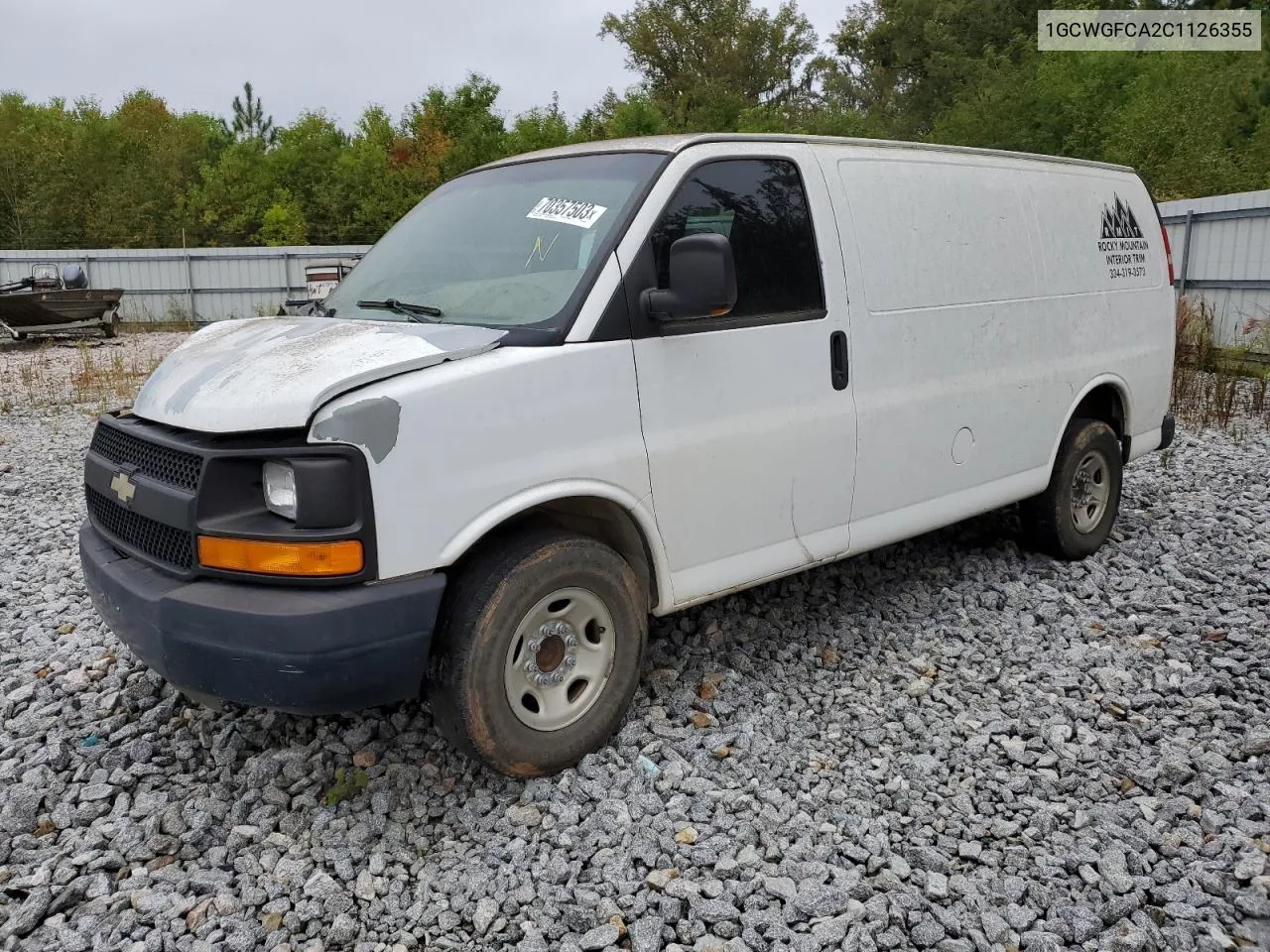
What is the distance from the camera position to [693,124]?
34.7 meters

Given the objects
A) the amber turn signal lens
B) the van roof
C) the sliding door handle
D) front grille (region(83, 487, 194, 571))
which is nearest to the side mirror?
the van roof

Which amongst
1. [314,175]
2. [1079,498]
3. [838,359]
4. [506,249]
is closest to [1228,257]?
[1079,498]

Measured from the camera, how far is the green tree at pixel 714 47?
140ft

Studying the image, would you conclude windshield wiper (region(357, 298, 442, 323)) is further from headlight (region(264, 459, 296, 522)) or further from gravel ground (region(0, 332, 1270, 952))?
gravel ground (region(0, 332, 1270, 952))

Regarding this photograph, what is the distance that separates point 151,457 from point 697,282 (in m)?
1.91

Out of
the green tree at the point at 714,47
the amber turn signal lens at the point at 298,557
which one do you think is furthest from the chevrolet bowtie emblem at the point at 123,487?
the green tree at the point at 714,47

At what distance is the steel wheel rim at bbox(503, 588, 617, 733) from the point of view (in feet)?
11.1

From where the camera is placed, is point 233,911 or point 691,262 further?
point 691,262

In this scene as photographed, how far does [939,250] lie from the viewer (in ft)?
15.1

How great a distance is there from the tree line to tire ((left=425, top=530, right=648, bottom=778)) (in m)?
18.8

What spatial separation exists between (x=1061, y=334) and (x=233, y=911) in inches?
180

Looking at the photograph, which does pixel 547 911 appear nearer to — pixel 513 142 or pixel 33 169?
pixel 513 142

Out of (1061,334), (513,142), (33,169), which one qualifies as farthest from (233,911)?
(33,169)

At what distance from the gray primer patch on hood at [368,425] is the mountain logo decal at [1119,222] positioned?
4.40 m
